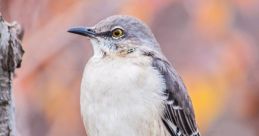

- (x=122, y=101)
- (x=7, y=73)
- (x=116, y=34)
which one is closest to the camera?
(x=7, y=73)

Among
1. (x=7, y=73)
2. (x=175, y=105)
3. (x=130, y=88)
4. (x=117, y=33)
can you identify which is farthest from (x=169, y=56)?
(x=7, y=73)

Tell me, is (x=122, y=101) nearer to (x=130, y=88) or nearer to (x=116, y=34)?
(x=130, y=88)

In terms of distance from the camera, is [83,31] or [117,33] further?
[117,33]

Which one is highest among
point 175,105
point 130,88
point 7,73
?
point 7,73

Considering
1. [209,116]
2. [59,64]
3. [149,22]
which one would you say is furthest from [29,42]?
[209,116]

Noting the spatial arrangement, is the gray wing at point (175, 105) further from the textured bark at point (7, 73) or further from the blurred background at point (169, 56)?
the blurred background at point (169, 56)

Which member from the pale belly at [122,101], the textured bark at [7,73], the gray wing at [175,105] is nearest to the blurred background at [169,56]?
the gray wing at [175,105]

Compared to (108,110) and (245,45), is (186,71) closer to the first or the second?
(245,45)
